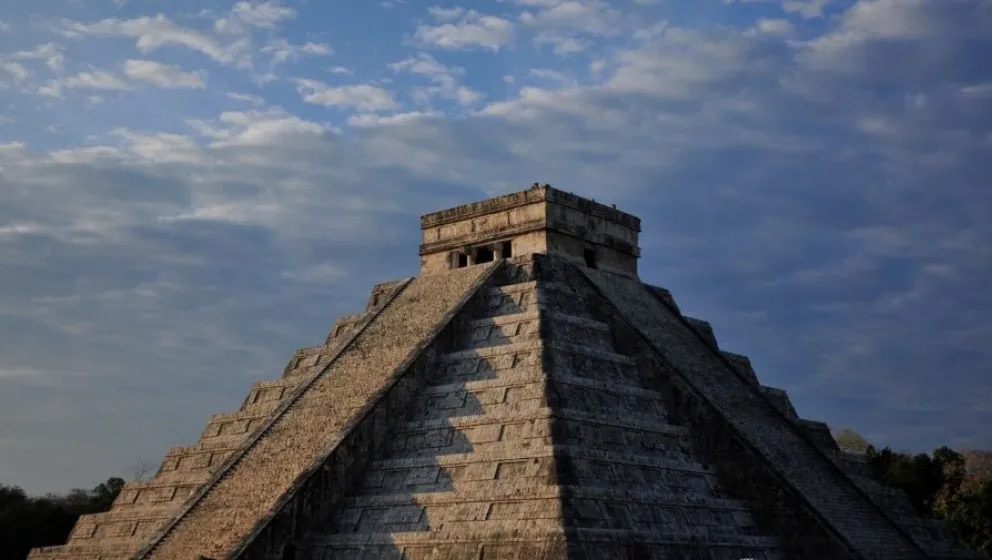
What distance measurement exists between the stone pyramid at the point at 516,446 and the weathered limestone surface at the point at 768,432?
0.19 ft

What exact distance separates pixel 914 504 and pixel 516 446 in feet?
72.3

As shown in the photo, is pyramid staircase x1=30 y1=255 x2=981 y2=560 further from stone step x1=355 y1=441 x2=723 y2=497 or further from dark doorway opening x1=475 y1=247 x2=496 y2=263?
dark doorway opening x1=475 y1=247 x2=496 y2=263

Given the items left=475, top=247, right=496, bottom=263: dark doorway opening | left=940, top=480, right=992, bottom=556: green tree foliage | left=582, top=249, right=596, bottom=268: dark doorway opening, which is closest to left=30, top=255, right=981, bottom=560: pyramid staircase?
left=582, top=249, right=596, bottom=268: dark doorway opening

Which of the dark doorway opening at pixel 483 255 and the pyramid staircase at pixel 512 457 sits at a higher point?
the dark doorway opening at pixel 483 255

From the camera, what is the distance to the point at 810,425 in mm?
21844

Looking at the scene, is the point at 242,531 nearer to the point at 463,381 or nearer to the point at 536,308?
the point at 463,381

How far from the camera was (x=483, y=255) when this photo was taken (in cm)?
2248

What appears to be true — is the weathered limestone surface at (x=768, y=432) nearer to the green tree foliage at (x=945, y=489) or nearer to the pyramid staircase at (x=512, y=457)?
the pyramid staircase at (x=512, y=457)

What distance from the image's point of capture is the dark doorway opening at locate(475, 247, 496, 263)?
2236 centimetres

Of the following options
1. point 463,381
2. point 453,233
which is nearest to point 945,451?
point 453,233

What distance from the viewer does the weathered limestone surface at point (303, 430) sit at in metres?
16.7

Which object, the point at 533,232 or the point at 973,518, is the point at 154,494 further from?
the point at 973,518

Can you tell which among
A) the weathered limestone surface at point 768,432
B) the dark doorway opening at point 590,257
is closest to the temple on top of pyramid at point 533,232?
the dark doorway opening at point 590,257

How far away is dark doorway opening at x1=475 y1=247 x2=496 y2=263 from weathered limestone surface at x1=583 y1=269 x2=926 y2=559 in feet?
6.91
